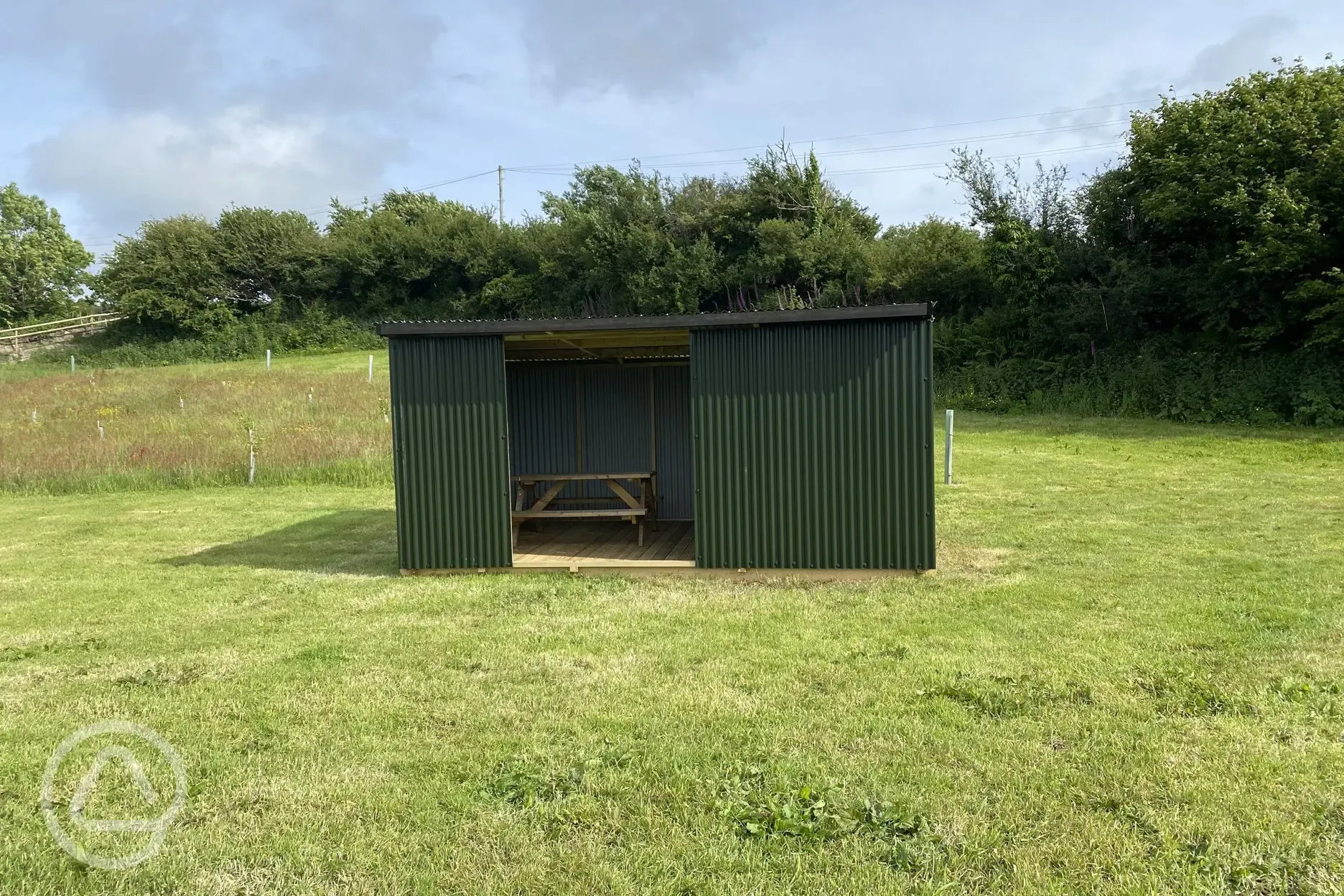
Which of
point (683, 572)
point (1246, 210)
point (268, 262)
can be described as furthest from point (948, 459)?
point (268, 262)

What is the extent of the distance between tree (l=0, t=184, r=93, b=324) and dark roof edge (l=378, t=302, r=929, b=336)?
163 ft

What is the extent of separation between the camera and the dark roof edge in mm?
6719

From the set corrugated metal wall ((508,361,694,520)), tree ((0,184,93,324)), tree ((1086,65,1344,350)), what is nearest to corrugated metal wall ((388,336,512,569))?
corrugated metal wall ((508,361,694,520))

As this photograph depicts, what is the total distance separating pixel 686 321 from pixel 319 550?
442cm

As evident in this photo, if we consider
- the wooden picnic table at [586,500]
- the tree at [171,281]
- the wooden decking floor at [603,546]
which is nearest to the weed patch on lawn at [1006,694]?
the wooden decking floor at [603,546]

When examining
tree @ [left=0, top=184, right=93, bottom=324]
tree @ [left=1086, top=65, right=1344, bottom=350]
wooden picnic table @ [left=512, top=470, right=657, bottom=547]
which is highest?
tree @ [left=0, top=184, right=93, bottom=324]

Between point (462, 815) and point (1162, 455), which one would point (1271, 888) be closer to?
point (462, 815)

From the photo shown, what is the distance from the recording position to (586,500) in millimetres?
9883

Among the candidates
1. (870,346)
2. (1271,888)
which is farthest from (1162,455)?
(1271,888)

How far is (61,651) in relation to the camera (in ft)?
17.6

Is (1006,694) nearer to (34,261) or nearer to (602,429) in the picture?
(602,429)

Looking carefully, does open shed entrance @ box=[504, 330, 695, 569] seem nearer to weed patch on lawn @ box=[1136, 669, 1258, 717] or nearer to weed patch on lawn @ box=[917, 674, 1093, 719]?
weed patch on lawn @ box=[917, 674, 1093, 719]

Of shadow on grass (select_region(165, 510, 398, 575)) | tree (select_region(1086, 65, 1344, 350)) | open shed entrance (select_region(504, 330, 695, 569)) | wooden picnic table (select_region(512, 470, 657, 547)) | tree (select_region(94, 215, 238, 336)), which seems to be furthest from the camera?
tree (select_region(94, 215, 238, 336))

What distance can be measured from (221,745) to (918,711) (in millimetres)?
3001
